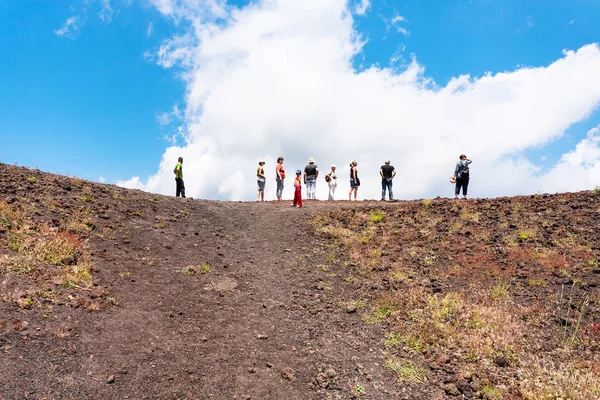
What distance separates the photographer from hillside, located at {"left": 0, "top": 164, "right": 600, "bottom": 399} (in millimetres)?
6715

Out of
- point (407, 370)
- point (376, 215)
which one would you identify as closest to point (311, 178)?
point (376, 215)

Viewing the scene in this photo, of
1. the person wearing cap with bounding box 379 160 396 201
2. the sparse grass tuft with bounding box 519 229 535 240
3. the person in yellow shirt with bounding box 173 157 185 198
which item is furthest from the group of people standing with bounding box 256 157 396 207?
the sparse grass tuft with bounding box 519 229 535 240

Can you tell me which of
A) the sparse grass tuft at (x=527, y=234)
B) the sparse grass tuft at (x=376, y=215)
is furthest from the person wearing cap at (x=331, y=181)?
the sparse grass tuft at (x=527, y=234)

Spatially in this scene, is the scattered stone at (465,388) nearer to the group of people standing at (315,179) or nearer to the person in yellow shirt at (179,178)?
the group of people standing at (315,179)

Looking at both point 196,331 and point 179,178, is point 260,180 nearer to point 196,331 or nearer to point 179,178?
point 179,178

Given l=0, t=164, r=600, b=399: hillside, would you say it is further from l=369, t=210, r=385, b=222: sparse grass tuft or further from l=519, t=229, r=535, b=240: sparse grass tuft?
l=369, t=210, r=385, b=222: sparse grass tuft

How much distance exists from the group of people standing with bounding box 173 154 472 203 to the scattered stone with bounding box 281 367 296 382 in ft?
44.0

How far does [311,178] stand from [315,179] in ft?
0.83

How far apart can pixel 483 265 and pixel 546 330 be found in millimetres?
3577

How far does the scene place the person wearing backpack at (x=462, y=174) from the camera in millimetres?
19484

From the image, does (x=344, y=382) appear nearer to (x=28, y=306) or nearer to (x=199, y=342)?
(x=199, y=342)

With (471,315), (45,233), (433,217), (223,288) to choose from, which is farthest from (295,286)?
(433,217)

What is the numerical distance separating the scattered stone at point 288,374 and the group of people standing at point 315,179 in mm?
13425

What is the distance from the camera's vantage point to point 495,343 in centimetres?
805
